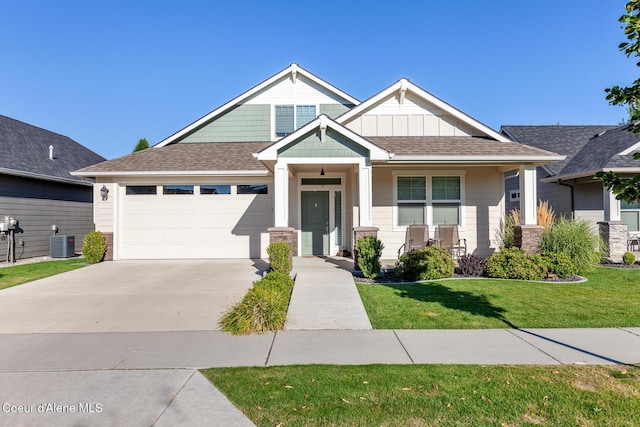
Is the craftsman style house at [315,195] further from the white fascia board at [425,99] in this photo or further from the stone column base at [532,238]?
the stone column base at [532,238]

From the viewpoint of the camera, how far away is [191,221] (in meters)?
12.2

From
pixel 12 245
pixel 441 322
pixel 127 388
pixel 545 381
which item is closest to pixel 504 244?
pixel 441 322

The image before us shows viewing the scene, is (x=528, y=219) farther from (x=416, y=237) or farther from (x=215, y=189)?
(x=215, y=189)

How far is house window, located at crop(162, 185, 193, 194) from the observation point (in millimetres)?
12234

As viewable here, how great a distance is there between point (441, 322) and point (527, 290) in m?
3.01

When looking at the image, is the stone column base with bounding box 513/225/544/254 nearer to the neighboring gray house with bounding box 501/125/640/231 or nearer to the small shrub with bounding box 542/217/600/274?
the small shrub with bounding box 542/217/600/274

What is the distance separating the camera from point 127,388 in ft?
11.1

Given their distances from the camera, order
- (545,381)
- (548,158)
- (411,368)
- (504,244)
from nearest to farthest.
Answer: (545,381) → (411,368) → (548,158) → (504,244)

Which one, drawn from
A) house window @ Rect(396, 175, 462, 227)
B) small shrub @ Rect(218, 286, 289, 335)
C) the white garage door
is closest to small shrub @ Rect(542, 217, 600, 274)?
house window @ Rect(396, 175, 462, 227)

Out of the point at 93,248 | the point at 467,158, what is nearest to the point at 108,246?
the point at 93,248

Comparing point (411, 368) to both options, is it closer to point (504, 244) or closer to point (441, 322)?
point (441, 322)

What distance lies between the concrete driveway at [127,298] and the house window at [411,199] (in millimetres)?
4742

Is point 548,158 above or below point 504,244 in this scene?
above

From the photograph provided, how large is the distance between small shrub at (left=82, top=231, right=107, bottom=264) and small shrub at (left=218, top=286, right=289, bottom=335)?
800cm
